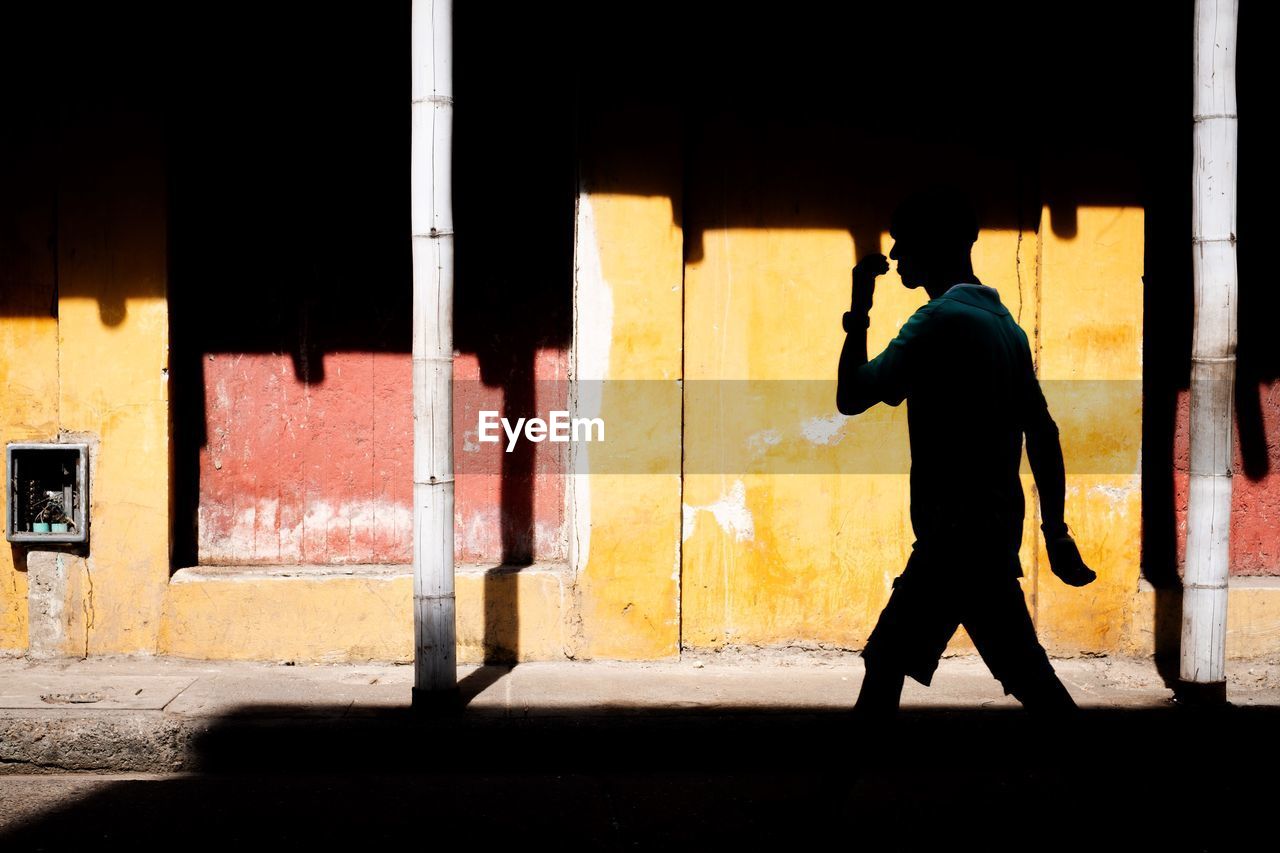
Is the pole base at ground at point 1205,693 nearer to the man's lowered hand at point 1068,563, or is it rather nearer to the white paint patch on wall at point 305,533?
the man's lowered hand at point 1068,563

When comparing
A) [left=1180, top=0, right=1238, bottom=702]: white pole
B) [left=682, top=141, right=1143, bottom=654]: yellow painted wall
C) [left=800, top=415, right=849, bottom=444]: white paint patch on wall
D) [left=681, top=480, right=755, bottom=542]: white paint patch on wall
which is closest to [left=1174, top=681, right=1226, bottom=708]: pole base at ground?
Answer: [left=1180, top=0, right=1238, bottom=702]: white pole

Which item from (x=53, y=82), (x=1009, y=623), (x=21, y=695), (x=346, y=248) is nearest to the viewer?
(x=1009, y=623)

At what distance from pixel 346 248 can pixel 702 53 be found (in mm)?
1960

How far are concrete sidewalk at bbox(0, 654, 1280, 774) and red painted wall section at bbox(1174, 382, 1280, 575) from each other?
23.2 inches

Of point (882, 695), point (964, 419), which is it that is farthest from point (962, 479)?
point (882, 695)

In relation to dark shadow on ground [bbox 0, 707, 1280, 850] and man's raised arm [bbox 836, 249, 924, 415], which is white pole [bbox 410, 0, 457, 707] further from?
man's raised arm [bbox 836, 249, 924, 415]

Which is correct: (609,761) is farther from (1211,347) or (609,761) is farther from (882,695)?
(1211,347)

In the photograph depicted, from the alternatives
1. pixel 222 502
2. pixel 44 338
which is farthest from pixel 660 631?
pixel 44 338

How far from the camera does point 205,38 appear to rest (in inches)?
228

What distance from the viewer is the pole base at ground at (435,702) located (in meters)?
4.86

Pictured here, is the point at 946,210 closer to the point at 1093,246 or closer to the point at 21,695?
the point at 1093,246

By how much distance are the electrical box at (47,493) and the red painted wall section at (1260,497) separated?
5386mm

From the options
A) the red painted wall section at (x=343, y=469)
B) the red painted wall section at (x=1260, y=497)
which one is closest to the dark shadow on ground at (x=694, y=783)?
the red painted wall section at (x=343, y=469)

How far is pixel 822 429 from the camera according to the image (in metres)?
5.80
